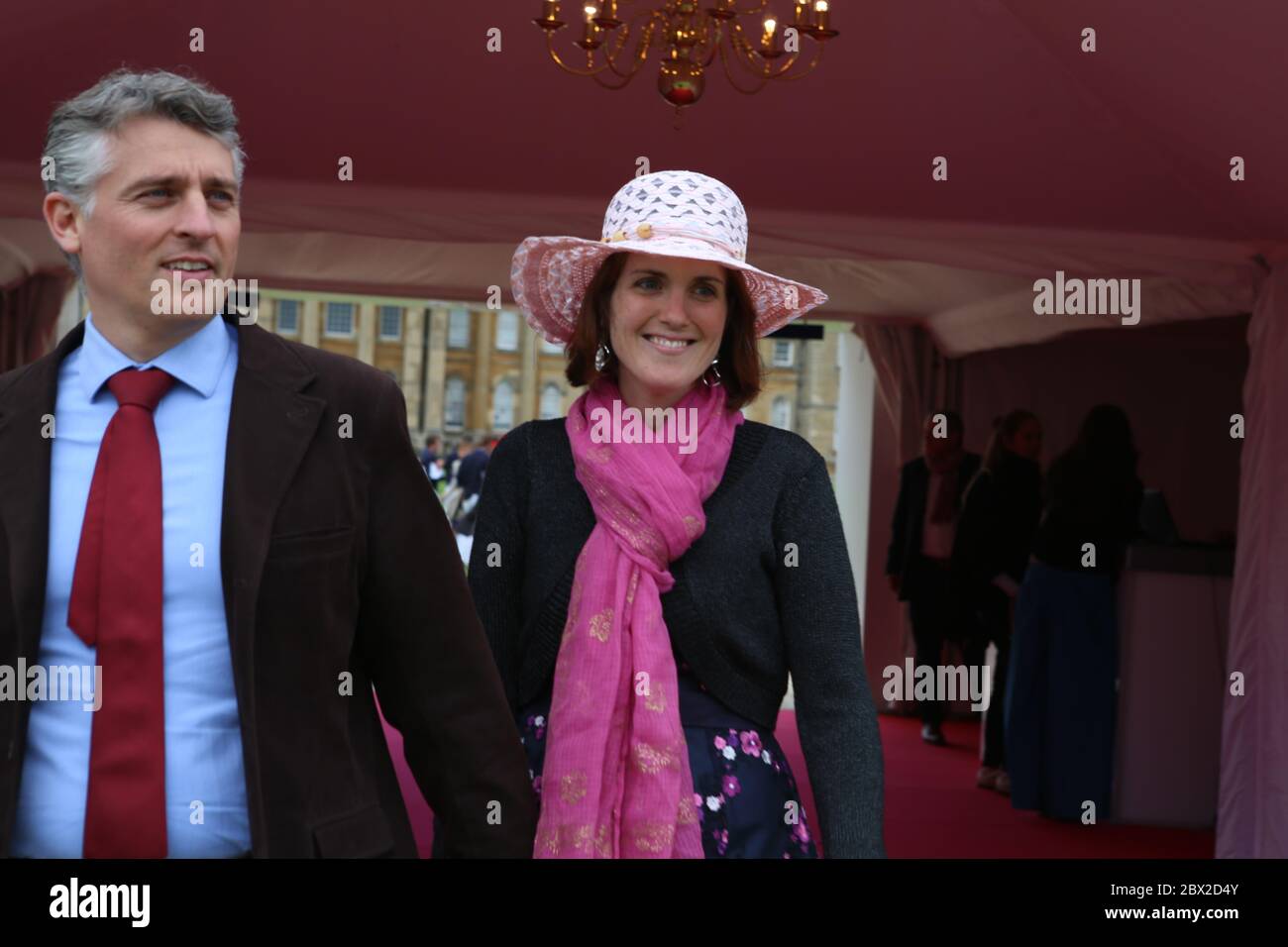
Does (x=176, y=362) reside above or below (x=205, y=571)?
above

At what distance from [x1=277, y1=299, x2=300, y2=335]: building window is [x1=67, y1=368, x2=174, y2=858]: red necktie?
70.2 meters

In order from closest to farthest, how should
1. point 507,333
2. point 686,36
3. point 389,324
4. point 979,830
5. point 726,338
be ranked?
1. point 726,338
2. point 686,36
3. point 979,830
4. point 389,324
5. point 507,333

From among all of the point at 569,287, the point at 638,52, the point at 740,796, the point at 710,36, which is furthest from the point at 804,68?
the point at 740,796

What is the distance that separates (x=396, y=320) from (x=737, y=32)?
66.7 meters

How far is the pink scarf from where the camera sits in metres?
2.37

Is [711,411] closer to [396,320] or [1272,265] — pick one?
[1272,265]

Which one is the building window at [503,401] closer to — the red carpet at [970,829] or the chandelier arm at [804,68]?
the red carpet at [970,829]

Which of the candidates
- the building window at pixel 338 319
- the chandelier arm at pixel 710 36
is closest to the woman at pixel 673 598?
the chandelier arm at pixel 710 36

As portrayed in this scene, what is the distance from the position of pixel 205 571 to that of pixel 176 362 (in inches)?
10.0

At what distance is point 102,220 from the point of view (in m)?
1.77

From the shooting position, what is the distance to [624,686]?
2.41 metres

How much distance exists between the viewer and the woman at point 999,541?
809cm

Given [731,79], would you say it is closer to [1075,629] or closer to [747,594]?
[1075,629]

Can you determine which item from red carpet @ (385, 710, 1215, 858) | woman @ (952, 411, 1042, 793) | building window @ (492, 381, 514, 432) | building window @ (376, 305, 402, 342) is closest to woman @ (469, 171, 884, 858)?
red carpet @ (385, 710, 1215, 858)
